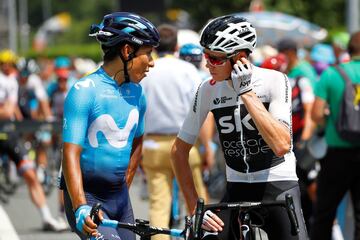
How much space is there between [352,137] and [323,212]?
0.71 meters

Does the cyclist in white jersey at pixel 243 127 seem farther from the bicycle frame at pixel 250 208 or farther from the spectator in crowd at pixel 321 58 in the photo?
the spectator in crowd at pixel 321 58

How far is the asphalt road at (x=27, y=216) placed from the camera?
12.5 metres

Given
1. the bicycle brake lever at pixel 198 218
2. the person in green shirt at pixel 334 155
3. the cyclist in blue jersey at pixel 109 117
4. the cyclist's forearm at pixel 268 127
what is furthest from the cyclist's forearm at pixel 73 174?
the person in green shirt at pixel 334 155

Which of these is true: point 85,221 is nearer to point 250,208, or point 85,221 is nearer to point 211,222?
point 211,222

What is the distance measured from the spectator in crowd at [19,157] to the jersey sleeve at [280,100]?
22.7ft

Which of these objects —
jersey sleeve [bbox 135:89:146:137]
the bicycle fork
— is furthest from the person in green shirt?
the bicycle fork

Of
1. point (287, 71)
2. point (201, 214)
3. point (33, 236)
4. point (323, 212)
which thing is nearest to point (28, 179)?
point (33, 236)

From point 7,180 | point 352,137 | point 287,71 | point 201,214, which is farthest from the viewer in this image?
point 7,180

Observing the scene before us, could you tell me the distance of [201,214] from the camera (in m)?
5.70

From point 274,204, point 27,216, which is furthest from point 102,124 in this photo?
point 27,216

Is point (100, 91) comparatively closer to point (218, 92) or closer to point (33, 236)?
point (218, 92)

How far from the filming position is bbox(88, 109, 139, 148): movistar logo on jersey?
6.48m

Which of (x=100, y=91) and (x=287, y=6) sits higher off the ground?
(x=100, y=91)

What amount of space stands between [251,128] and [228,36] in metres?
0.54
